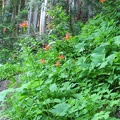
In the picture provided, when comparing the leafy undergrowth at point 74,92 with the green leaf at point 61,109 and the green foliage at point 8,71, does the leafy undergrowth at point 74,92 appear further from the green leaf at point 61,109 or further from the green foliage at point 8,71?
the green foliage at point 8,71

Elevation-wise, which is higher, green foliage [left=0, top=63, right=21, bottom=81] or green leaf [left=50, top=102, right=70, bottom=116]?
green leaf [left=50, top=102, right=70, bottom=116]

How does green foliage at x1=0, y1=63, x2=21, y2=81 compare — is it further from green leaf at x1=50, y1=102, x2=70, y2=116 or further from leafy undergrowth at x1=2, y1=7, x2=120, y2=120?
green leaf at x1=50, y1=102, x2=70, y2=116

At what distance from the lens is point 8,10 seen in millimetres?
9508

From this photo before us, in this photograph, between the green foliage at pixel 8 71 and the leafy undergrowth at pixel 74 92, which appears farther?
the green foliage at pixel 8 71

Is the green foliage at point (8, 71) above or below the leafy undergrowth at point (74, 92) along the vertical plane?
below

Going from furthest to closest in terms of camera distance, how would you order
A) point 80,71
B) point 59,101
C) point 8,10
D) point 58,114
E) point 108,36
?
point 8,10 < point 108,36 < point 80,71 < point 59,101 < point 58,114

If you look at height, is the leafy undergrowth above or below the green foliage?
above

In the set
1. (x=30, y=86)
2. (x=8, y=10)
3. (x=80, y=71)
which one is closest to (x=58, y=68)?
(x=80, y=71)

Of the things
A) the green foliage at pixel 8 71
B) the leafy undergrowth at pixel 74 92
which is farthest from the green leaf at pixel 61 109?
the green foliage at pixel 8 71

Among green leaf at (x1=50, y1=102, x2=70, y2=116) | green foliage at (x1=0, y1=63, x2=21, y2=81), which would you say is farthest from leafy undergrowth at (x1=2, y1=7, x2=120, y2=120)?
green foliage at (x1=0, y1=63, x2=21, y2=81)

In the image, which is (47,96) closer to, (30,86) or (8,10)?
(30,86)

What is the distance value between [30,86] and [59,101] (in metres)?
0.35

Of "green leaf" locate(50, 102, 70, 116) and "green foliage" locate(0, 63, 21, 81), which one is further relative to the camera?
"green foliage" locate(0, 63, 21, 81)

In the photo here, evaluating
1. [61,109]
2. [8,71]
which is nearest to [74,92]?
[61,109]
